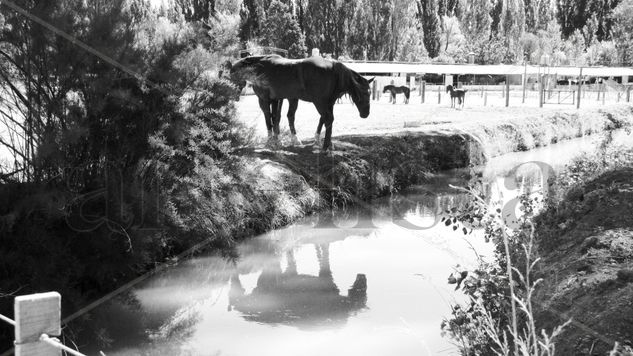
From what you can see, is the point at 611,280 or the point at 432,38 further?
the point at 432,38

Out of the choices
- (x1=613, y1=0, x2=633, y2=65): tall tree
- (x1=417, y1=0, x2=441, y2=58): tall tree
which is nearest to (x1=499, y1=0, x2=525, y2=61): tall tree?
(x1=417, y1=0, x2=441, y2=58): tall tree

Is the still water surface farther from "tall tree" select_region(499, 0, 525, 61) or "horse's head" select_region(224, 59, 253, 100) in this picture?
"tall tree" select_region(499, 0, 525, 61)

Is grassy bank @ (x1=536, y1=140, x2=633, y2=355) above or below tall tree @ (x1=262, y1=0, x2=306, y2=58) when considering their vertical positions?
below

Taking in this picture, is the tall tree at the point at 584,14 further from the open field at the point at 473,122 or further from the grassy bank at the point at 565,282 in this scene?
the grassy bank at the point at 565,282

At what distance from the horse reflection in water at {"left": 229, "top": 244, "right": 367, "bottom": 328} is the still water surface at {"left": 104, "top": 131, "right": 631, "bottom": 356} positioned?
1 centimetres

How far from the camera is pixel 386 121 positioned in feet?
73.3

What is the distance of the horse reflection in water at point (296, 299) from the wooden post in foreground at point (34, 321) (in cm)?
419

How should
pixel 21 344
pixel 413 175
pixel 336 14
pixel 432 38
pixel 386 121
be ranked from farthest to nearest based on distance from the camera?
pixel 432 38 → pixel 336 14 → pixel 386 121 → pixel 413 175 → pixel 21 344

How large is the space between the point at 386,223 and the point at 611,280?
6749 mm

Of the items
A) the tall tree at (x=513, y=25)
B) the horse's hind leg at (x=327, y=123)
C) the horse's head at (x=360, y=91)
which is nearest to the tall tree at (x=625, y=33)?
the tall tree at (x=513, y=25)

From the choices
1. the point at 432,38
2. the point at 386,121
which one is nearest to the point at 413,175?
the point at 386,121

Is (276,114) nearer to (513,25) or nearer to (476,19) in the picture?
(476,19)

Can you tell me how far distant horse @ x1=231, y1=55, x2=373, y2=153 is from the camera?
1308 cm

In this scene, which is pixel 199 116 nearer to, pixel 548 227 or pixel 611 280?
pixel 548 227
